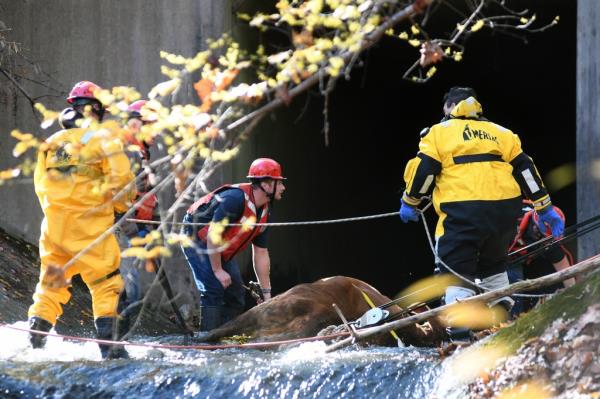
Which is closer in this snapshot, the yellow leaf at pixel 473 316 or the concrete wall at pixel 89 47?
the yellow leaf at pixel 473 316

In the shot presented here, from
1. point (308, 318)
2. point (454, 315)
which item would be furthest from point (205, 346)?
point (454, 315)

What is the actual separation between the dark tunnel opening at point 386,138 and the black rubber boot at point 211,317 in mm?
4533

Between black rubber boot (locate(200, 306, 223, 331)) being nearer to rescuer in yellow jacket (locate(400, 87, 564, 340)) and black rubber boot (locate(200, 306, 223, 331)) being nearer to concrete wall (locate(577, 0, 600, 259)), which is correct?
rescuer in yellow jacket (locate(400, 87, 564, 340))

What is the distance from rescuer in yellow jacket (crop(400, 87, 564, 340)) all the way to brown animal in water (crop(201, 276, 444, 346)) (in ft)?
1.94

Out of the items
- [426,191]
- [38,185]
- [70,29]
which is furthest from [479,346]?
[70,29]

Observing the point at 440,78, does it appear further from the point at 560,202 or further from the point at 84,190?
the point at 84,190

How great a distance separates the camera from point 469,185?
6.40 meters

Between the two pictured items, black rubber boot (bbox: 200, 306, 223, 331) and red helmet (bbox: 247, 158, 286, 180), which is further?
black rubber boot (bbox: 200, 306, 223, 331)

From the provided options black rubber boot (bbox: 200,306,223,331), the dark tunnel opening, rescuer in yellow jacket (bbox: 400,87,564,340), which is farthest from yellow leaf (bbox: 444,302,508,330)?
the dark tunnel opening

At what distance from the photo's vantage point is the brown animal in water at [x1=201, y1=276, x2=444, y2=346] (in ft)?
22.9

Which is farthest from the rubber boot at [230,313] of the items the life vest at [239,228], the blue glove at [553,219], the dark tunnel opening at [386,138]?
the dark tunnel opening at [386,138]

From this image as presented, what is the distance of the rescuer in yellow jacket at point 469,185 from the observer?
6398mm

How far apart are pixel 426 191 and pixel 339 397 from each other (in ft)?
5.40

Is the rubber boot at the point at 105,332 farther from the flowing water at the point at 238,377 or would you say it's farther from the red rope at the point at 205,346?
the flowing water at the point at 238,377
